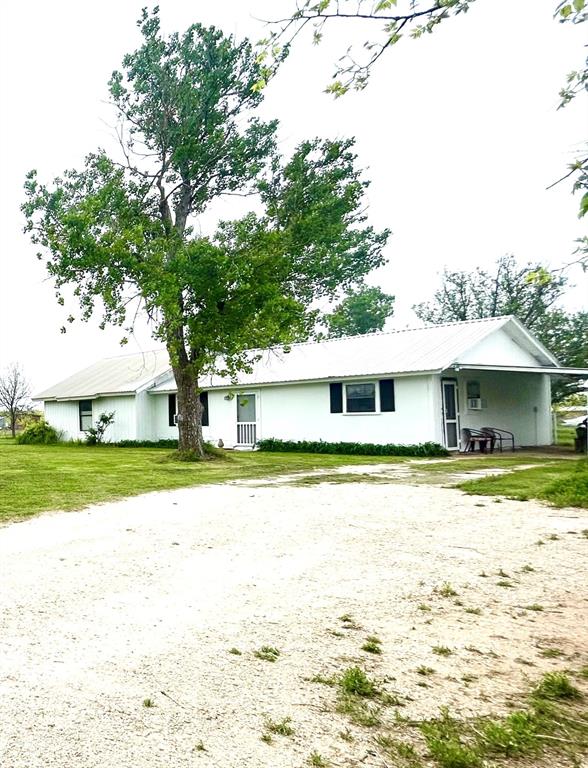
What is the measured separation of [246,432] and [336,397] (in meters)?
4.34

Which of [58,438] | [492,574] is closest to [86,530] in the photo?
[492,574]

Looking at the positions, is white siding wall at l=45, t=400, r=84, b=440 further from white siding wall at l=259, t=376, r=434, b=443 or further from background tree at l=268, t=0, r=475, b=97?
background tree at l=268, t=0, r=475, b=97

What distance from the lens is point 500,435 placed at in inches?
773

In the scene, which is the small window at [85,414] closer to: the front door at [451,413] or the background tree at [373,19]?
the front door at [451,413]

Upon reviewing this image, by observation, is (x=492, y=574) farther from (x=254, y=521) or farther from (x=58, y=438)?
(x=58, y=438)

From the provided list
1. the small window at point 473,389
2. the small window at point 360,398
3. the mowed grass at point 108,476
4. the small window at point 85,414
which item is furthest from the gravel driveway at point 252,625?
the small window at point 85,414

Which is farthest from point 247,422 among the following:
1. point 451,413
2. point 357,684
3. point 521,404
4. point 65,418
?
point 357,684

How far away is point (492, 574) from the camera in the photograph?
4625 mm

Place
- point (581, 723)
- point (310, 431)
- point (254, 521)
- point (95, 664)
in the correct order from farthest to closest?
point (310, 431) < point (254, 521) < point (95, 664) < point (581, 723)

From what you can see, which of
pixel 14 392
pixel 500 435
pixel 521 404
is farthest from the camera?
pixel 14 392

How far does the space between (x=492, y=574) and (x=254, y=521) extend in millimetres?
2972

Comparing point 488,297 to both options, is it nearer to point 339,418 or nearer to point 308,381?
point 308,381

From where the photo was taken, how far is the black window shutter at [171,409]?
2480 cm

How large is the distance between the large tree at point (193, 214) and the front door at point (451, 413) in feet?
17.0
